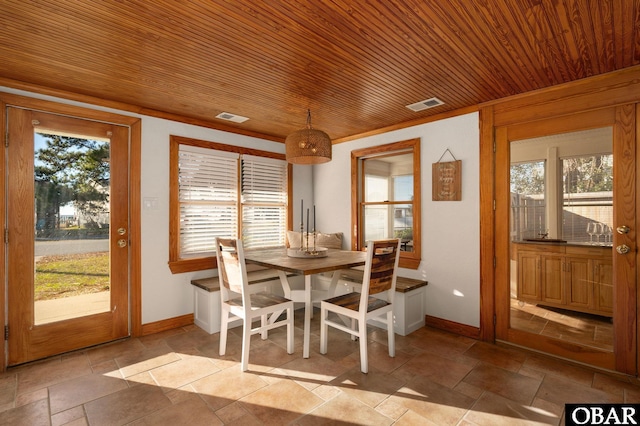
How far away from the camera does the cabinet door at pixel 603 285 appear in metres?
2.61

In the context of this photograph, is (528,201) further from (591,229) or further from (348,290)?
(348,290)

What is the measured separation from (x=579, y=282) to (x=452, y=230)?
1166 mm

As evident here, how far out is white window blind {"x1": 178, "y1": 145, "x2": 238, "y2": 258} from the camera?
12.4 ft

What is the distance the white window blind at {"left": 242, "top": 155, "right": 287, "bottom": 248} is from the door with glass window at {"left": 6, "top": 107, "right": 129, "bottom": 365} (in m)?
1.47

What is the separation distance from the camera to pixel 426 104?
333cm

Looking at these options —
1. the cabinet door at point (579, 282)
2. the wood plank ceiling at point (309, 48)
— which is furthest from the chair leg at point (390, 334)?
the wood plank ceiling at point (309, 48)

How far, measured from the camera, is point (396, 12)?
183 centimetres

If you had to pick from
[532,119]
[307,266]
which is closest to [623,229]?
[532,119]

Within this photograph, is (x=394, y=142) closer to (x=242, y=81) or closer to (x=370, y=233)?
(x=370, y=233)

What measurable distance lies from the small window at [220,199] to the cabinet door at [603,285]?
3581mm

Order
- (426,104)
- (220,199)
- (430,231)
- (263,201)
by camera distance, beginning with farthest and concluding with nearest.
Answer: (263,201) < (220,199) < (430,231) < (426,104)

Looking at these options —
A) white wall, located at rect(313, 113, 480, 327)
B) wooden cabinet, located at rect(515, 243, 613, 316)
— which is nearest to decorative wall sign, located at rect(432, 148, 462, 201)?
white wall, located at rect(313, 113, 480, 327)

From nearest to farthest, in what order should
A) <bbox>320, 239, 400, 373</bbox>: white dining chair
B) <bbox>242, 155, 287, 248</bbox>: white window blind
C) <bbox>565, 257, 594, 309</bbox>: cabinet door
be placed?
<bbox>320, 239, 400, 373</bbox>: white dining chair → <bbox>565, 257, 594, 309</bbox>: cabinet door → <bbox>242, 155, 287, 248</bbox>: white window blind

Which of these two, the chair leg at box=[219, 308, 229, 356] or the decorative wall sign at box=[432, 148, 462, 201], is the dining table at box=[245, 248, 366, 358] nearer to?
the chair leg at box=[219, 308, 229, 356]
